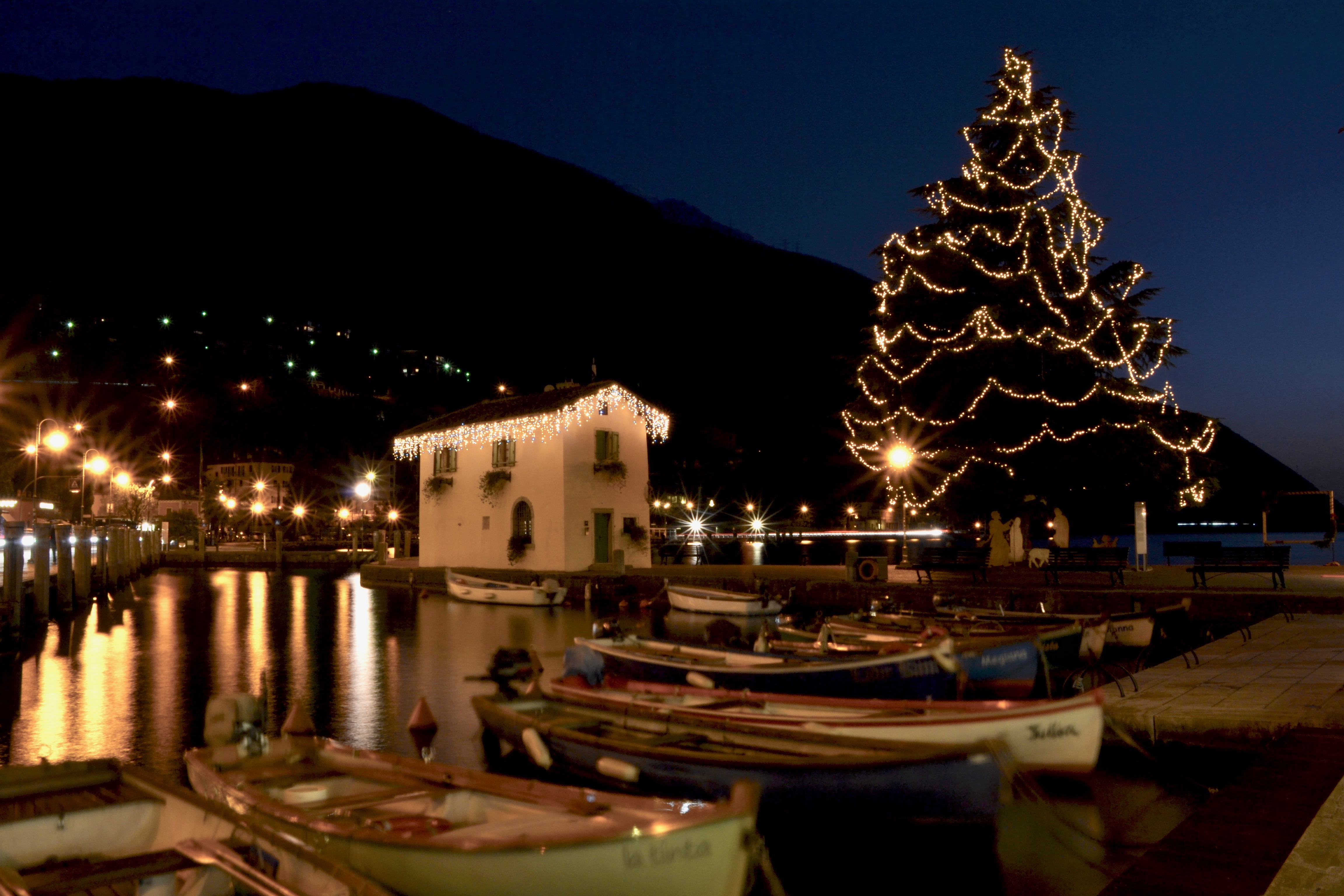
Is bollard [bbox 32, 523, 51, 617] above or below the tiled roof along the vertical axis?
below

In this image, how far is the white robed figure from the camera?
1102 inches

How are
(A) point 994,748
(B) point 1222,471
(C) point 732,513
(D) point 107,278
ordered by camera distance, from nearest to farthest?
(A) point 994,748 < (B) point 1222,471 < (C) point 732,513 < (D) point 107,278

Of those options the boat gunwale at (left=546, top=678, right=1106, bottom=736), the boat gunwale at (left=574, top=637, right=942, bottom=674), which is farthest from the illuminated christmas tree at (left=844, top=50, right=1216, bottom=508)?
the boat gunwale at (left=546, top=678, right=1106, bottom=736)

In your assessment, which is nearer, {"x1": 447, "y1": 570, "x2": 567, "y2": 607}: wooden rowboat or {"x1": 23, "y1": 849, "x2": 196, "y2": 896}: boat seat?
{"x1": 23, "y1": 849, "x2": 196, "y2": 896}: boat seat

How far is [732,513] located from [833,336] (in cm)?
5192

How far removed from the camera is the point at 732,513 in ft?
409

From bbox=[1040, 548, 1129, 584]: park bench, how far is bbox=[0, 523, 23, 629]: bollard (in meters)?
25.5

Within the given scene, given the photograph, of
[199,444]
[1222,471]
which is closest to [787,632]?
[1222,471]

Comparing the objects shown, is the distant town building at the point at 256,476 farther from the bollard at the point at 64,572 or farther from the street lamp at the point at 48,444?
the bollard at the point at 64,572

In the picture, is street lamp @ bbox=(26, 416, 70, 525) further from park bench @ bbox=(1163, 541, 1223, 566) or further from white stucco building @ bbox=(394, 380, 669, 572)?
park bench @ bbox=(1163, 541, 1223, 566)

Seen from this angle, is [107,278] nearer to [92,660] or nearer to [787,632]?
[92,660]

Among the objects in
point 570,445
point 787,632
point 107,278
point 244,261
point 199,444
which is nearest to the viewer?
point 787,632

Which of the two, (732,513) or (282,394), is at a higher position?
(282,394)

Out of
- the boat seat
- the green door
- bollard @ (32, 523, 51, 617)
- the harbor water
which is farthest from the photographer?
the green door
